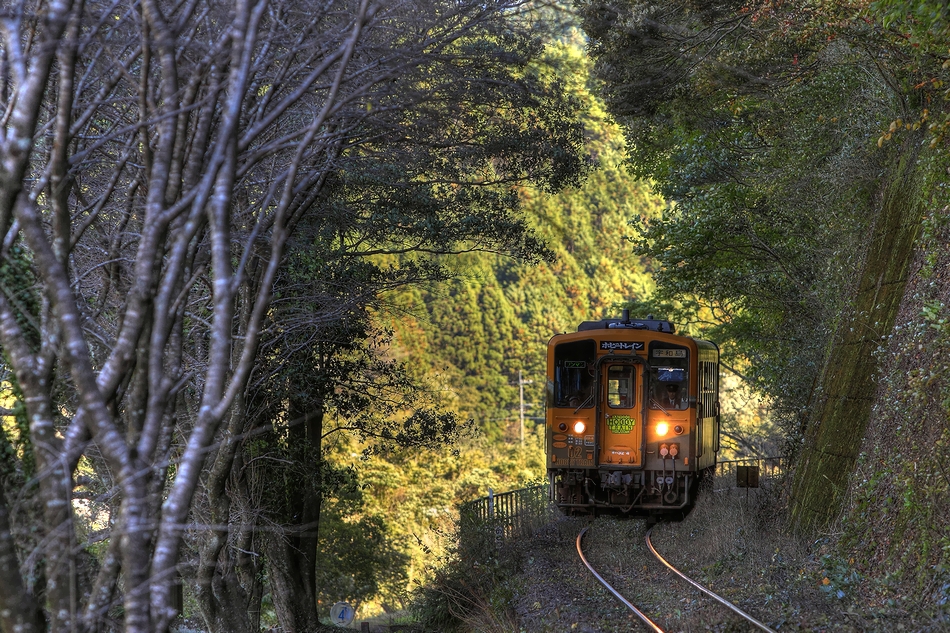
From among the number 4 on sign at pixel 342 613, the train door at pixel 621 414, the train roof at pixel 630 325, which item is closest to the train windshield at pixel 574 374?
the train door at pixel 621 414

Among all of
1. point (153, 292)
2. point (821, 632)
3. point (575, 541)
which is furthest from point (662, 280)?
point (153, 292)

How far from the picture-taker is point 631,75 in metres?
15.7

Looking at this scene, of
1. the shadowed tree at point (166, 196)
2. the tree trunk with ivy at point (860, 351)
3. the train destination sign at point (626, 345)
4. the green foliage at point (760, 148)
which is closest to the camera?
the shadowed tree at point (166, 196)

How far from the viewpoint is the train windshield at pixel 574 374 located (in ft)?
45.6

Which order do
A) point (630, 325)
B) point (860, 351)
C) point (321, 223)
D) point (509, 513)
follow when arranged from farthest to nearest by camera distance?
point (509, 513)
point (630, 325)
point (321, 223)
point (860, 351)

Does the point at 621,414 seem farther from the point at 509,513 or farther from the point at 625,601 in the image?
the point at 625,601

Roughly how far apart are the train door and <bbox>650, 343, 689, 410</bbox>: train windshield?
8.1 inches

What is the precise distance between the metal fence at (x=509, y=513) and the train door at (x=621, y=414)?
6.35 ft

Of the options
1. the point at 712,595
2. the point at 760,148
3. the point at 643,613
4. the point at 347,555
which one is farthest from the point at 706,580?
the point at 347,555

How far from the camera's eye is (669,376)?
538 inches

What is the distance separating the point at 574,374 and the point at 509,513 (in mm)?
3493

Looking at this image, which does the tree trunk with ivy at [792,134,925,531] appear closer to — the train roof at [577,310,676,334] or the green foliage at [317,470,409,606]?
the train roof at [577,310,676,334]

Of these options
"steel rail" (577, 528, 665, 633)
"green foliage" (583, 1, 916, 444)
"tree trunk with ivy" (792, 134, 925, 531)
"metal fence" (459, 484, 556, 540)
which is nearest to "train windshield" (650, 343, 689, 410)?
"tree trunk with ivy" (792, 134, 925, 531)

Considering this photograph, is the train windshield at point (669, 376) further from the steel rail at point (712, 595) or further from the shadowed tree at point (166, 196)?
the shadowed tree at point (166, 196)
